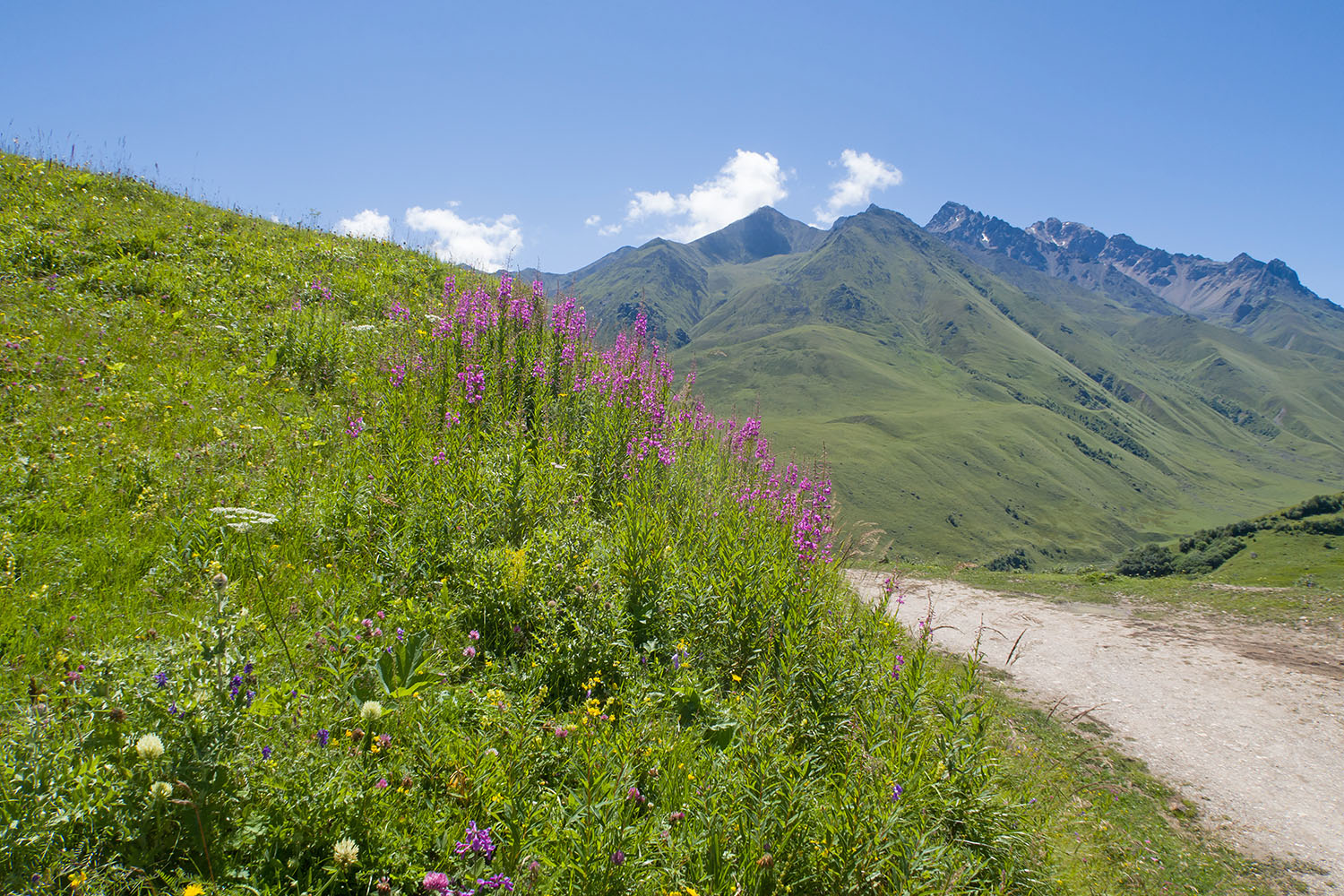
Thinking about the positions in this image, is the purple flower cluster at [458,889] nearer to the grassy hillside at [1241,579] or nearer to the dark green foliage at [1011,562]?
the grassy hillside at [1241,579]

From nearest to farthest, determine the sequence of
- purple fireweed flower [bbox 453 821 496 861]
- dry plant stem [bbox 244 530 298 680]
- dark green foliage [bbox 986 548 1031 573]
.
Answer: purple fireweed flower [bbox 453 821 496 861]
dry plant stem [bbox 244 530 298 680]
dark green foliage [bbox 986 548 1031 573]

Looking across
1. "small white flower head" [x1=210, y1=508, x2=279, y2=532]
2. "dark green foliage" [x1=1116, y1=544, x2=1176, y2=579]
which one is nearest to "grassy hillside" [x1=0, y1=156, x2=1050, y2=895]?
"small white flower head" [x1=210, y1=508, x2=279, y2=532]

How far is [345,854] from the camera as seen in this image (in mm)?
2371

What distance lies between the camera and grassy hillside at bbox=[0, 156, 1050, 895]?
2.52m

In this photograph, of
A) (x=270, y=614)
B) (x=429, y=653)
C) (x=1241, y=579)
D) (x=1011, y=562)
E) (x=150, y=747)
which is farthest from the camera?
(x=1011, y=562)

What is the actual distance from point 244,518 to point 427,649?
184 cm

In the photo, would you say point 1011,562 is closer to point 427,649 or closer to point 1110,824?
point 1110,824

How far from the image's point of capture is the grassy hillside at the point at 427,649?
2516 mm

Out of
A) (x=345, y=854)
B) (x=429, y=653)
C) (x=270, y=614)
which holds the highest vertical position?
(x=270, y=614)

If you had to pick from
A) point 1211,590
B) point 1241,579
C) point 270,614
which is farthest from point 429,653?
point 1241,579

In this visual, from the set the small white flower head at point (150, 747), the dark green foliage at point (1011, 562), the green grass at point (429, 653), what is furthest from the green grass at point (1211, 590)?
the dark green foliage at point (1011, 562)

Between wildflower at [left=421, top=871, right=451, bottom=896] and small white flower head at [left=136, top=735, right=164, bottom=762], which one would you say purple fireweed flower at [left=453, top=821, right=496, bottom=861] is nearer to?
wildflower at [left=421, top=871, right=451, bottom=896]

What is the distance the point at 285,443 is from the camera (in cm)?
644

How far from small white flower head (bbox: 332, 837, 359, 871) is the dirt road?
4.66 metres
